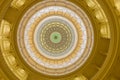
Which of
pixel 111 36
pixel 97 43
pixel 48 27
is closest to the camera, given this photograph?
pixel 111 36

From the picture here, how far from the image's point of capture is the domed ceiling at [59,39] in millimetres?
15008

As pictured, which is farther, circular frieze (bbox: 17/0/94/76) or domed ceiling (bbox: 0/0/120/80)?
circular frieze (bbox: 17/0/94/76)

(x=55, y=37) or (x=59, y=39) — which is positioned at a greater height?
(x=55, y=37)

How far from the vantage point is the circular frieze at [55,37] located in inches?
672

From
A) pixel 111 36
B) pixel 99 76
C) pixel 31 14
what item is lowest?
pixel 99 76

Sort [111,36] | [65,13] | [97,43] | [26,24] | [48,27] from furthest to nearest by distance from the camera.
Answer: [48,27]
[65,13]
[26,24]
[97,43]
[111,36]

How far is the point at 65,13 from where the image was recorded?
18734 millimetres

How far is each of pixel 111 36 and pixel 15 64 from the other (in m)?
6.70

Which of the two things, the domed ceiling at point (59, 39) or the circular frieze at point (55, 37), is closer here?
the domed ceiling at point (59, 39)

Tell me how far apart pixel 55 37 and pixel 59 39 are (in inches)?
15.0

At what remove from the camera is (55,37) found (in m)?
20.1

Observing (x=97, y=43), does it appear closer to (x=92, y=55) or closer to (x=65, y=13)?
(x=92, y=55)

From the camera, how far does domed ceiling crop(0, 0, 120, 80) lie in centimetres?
1501

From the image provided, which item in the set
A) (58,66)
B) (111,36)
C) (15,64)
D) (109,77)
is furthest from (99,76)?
(15,64)
